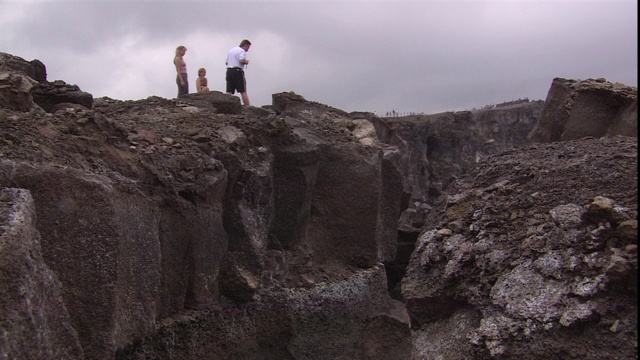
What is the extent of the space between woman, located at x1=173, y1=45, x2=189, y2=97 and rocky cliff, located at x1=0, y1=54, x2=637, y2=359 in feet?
5.67

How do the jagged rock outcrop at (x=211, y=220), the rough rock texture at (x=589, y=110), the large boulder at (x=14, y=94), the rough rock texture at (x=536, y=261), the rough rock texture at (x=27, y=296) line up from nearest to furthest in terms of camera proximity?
1. the rough rock texture at (x=536, y=261)
2. the rough rock texture at (x=27, y=296)
3. the jagged rock outcrop at (x=211, y=220)
4. the rough rock texture at (x=589, y=110)
5. the large boulder at (x=14, y=94)

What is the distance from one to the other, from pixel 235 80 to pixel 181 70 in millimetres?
823

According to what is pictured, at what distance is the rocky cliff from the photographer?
3.55 meters

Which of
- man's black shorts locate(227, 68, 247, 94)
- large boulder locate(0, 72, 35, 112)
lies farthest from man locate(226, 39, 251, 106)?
large boulder locate(0, 72, 35, 112)

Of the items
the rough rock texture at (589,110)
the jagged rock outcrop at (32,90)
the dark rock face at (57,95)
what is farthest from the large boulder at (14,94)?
the rough rock texture at (589,110)

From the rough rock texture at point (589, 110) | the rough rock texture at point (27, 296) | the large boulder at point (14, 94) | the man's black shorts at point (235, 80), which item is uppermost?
the man's black shorts at point (235, 80)

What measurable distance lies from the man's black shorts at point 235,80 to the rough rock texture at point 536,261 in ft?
17.9

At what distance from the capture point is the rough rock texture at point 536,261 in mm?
3262

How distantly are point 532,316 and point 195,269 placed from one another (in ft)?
10.1

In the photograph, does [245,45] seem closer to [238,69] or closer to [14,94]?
[238,69]

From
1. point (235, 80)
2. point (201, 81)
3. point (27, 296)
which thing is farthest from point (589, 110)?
point (201, 81)

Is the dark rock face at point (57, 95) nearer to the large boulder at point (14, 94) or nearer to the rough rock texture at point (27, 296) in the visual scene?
the large boulder at point (14, 94)

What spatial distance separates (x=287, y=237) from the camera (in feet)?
23.2

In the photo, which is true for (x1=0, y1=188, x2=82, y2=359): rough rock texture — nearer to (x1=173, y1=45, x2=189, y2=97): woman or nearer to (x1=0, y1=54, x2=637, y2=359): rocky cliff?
(x1=0, y1=54, x2=637, y2=359): rocky cliff
